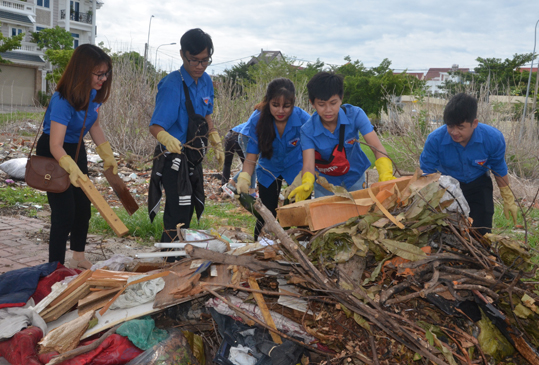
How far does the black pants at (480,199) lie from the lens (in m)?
3.25

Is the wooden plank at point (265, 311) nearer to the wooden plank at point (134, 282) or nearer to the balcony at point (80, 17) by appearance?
the wooden plank at point (134, 282)

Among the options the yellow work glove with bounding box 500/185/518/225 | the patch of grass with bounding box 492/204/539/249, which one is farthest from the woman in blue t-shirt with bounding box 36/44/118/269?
the patch of grass with bounding box 492/204/539/249

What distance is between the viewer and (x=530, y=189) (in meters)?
7.20

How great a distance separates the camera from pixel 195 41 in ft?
9.75

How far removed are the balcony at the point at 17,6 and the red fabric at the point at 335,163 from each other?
34.3 m

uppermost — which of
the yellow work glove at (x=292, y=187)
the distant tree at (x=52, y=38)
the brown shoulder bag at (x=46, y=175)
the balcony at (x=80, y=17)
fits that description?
the balcony at (x=80, y=17)

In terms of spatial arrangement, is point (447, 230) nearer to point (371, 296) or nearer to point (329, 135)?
point (371, 296)

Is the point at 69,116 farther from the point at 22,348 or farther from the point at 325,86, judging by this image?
the point at 325,86

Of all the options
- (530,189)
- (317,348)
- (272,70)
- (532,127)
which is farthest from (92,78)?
(272,70)

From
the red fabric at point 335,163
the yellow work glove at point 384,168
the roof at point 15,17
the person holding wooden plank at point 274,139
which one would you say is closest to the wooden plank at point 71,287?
the person holding wooden plank at point 274,139

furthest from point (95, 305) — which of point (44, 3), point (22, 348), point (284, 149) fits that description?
point (44, 3)

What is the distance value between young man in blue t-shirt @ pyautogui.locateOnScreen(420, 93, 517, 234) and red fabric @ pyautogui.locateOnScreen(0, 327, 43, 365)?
2887mm

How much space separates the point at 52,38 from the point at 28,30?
13.1 ft

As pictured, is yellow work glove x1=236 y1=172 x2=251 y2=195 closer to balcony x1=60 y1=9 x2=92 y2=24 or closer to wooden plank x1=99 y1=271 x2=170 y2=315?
wooden plank x1=99 y1=271 x2=170 y2=315
